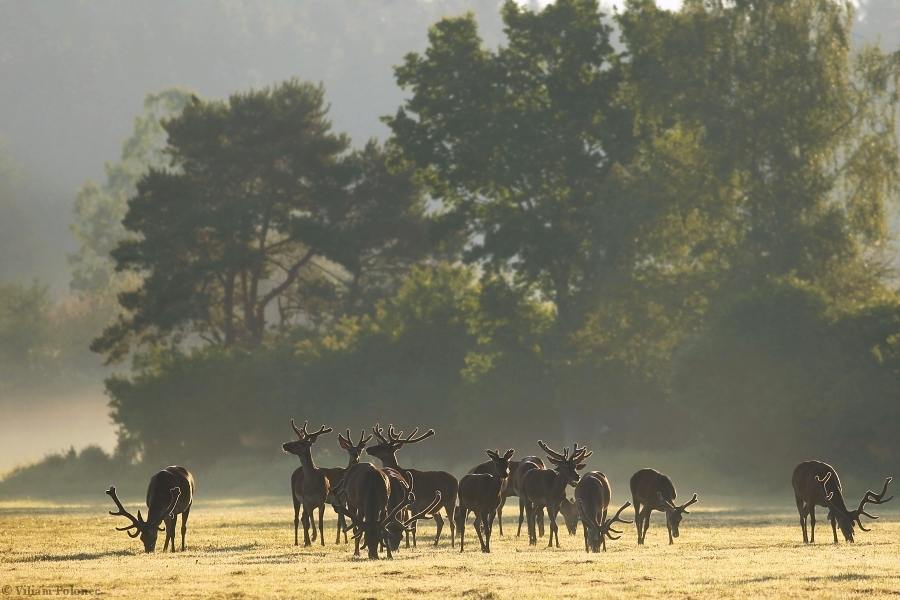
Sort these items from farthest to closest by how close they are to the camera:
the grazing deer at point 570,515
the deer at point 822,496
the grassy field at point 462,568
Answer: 1. the grazing deer at point 570,515
2. the deer at point 822,496
3. the grassy field at point 462,568

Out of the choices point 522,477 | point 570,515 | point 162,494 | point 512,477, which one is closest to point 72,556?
point 162,494

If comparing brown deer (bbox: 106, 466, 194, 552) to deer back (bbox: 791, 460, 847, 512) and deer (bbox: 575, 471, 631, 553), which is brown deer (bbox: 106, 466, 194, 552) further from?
deer back (bbox: 791, 460, 847, 512)

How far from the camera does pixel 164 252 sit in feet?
289

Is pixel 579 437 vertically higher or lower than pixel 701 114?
lower

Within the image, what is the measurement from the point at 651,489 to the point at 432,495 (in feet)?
14.5

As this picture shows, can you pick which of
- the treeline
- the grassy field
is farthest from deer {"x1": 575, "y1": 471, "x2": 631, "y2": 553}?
the treeline

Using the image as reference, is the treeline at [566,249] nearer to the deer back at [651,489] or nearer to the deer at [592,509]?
the deer back at [651,489]

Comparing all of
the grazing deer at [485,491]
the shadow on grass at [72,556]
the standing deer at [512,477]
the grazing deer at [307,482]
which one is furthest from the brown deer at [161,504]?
the standing deer at [512,477]

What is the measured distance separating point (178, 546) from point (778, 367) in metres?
37.5

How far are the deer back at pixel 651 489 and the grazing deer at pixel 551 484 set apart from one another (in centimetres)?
147

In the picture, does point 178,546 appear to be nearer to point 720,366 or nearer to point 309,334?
point 720,366

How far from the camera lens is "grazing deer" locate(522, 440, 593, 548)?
1249 inches

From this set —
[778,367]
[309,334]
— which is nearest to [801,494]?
[778,367]

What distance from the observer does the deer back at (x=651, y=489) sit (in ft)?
109
